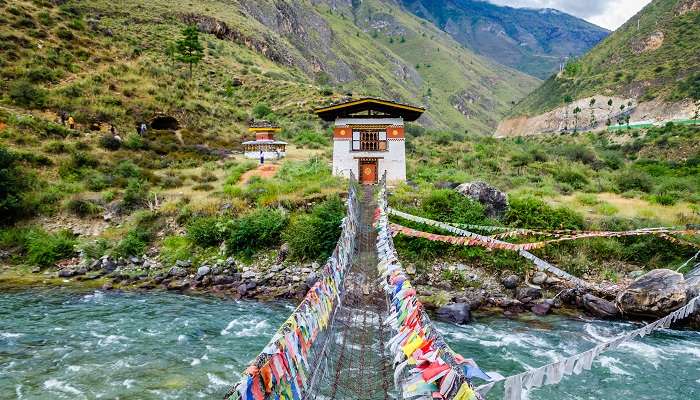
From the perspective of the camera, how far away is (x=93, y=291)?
13.9m

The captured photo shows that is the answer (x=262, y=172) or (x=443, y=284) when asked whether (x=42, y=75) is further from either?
(x=443, y=284)

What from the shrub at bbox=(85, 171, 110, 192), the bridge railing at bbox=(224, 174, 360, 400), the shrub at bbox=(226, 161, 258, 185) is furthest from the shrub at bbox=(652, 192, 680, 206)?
the shrub at bbox=(85, 171, 110, 192)

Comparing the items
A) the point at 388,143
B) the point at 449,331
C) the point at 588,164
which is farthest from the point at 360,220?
the point at 588,164

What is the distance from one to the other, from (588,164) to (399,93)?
282 ft

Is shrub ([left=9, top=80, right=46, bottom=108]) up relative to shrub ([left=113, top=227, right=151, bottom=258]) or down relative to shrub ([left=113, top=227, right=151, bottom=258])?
up

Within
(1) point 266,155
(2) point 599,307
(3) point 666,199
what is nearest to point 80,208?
(1) point 266,155

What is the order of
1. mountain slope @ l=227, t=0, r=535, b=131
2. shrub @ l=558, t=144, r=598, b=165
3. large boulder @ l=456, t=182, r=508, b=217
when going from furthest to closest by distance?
mountain slope @ l=227, t=0, r=535, b=131 < shrub @ l=558, t=144, r=598, b=165 < large boulder @ l=456, t=182, r=508, b=217

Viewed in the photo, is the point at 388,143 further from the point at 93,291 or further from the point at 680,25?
the point at 680,25

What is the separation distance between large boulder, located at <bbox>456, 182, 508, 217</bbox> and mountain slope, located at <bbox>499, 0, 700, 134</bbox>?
50.6 m

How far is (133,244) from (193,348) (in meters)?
8.55

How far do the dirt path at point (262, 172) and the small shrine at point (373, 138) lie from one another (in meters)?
4.53

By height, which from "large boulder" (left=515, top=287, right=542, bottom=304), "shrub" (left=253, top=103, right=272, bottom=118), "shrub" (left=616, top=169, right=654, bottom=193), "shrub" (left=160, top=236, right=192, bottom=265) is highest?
"shrub" (left=253, top=103, right=272, bottom=118)

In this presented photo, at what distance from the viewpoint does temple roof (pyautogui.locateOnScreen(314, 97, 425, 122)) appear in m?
21.1

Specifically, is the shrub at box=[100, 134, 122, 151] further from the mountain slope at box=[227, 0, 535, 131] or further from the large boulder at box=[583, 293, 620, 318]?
the mountain slope at box=[227, 0, 535, 131]
